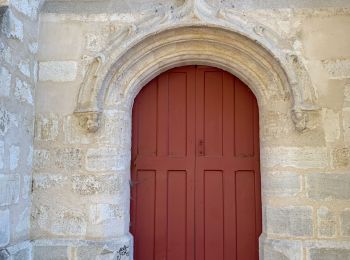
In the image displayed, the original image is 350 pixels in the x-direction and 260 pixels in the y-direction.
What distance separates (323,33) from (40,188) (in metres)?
2.53

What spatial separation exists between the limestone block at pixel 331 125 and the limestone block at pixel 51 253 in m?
2.16

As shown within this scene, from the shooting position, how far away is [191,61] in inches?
141

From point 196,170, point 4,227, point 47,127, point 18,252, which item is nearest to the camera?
point 4,227

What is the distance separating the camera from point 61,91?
3477mm

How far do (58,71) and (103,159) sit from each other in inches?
32.1


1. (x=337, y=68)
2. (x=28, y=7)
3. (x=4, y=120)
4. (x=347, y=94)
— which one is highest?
(x=28, y=7)

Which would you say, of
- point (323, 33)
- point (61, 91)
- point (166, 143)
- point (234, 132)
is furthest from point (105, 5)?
point (323, 33)

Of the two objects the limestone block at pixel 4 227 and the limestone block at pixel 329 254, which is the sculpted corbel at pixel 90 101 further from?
the limestone block at pixel 329 254

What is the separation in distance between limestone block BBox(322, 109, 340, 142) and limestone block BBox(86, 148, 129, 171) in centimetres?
161

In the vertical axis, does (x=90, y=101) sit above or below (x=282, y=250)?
above

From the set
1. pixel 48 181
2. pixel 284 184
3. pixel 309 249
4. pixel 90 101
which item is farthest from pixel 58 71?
pixel 309 249

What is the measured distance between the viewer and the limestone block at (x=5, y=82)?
3.03 metres

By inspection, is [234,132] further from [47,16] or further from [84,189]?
[47,16]

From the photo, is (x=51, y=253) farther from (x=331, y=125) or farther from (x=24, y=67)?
(x=331, y=125)
